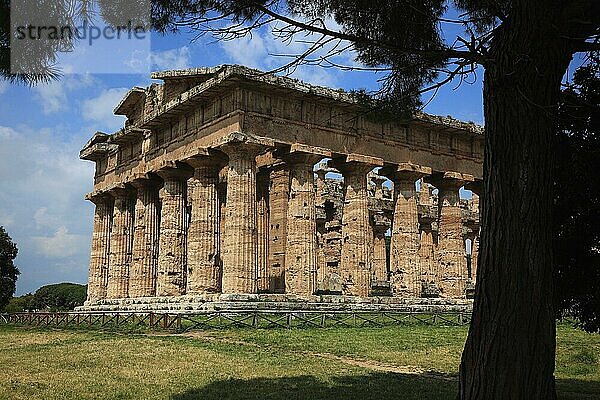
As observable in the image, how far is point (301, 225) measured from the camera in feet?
78.2

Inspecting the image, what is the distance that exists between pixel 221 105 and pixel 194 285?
6.61m

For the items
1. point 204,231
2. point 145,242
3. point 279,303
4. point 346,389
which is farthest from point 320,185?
point 346,389

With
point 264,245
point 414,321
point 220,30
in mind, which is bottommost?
point 414,321

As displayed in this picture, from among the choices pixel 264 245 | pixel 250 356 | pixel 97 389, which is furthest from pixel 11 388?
pixel 264 245

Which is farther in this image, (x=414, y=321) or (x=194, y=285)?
(x=194, y=285)

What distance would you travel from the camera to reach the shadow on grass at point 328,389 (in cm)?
909

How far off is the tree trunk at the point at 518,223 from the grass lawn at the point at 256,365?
2751mm

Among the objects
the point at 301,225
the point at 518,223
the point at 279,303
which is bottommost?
the point at 279,303

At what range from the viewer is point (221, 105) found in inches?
926

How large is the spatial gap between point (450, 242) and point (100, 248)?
1746 cm

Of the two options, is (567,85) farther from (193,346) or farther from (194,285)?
(194,285)

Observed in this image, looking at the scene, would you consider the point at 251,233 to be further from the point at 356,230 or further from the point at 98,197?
the point at 98,197

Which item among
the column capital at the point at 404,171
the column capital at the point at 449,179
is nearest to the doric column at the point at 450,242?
the column capital at the point at 449,179

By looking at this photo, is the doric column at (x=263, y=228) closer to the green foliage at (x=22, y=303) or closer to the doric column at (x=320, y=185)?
the doric column at (x=320, y=185)
